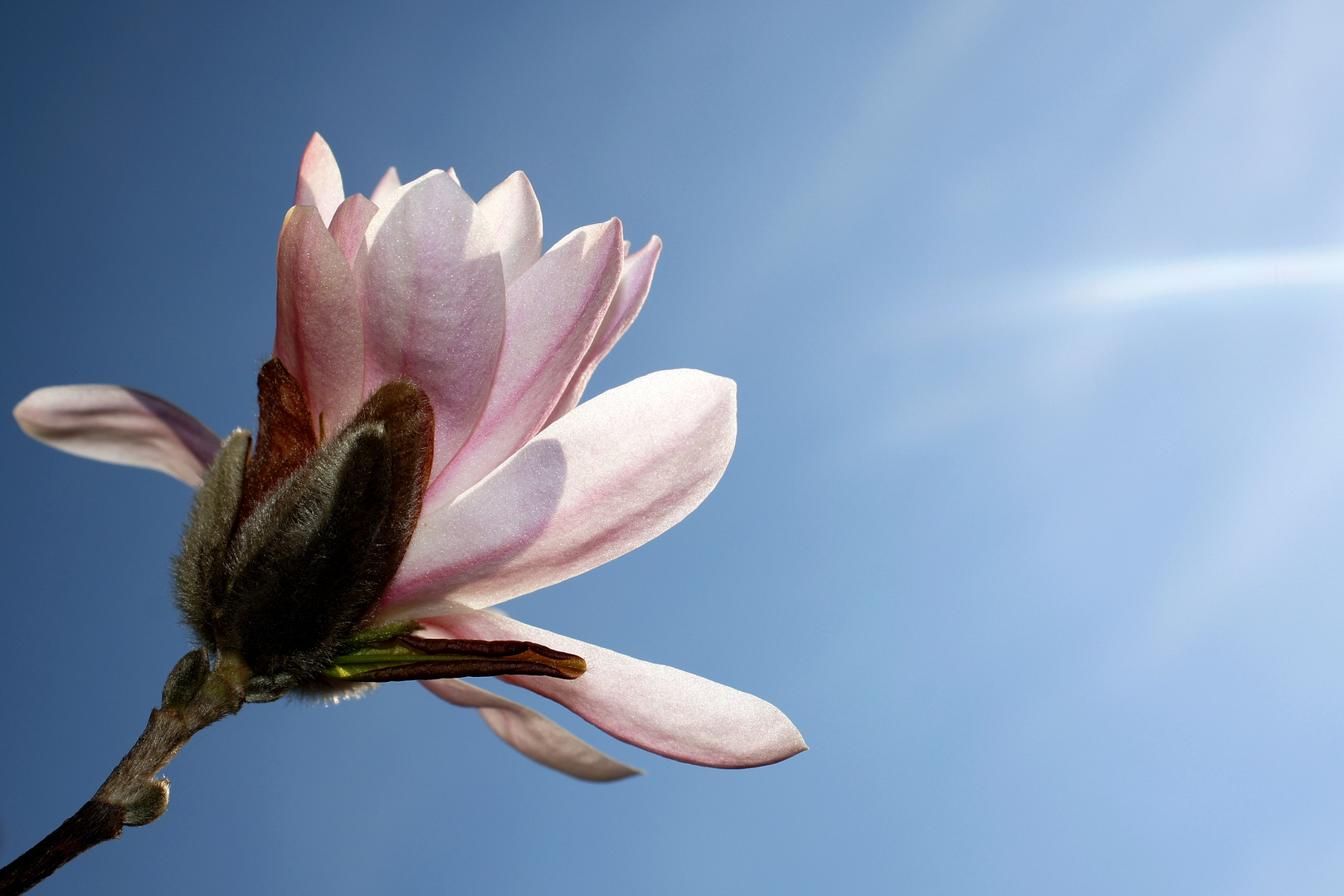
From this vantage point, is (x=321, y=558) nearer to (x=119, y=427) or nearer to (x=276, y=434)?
(x=276, y=434)

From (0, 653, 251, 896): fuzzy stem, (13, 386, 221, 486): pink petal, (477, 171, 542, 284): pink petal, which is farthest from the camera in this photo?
(13, 386, 221, 486): pink petal

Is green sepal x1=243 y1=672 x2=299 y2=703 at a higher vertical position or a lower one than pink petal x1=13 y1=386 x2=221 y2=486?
lower

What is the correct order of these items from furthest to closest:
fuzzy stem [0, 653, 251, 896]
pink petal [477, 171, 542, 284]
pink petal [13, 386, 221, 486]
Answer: pink petal [13, 386, 221, 486] < pink petal [477, 171, 542, 284] < fuzzy stem [0, 653, 251, 896]

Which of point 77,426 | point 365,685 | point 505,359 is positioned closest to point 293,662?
point 365,685

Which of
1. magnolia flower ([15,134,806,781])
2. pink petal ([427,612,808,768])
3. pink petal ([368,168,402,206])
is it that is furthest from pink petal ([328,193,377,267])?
pink petal ([427,612,808,768])

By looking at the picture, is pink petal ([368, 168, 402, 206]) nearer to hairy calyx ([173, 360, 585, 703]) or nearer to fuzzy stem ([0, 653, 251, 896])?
A: hairy calyx ([173, 360, 585, 703])

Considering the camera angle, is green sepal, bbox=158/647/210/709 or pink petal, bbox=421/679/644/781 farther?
pink petal, bbox=421/679/644/781
